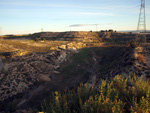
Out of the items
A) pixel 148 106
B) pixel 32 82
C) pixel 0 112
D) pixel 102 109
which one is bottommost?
pixel 0 112

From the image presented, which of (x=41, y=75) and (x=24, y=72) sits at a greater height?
(x=24, y=72)

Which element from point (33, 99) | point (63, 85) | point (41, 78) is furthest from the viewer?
point (41, 78)

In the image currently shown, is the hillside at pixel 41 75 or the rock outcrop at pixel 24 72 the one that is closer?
the hillside at pixel 41 75

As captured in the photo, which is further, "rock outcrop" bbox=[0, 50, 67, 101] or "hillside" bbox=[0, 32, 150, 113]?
"rock outcrop" bbox=[0, 50, 67, 101]

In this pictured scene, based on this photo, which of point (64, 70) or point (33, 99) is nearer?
point (33, 99)

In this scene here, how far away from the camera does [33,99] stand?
18656mm

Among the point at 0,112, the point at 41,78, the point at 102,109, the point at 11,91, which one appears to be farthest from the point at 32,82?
the point at 102,109

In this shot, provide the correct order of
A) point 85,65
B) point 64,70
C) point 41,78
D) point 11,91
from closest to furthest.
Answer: point 11,91, point 41,78, point 64,70, point 85,65

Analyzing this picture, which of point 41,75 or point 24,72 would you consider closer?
point 24,72

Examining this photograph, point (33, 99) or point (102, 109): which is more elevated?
point (102, 109)

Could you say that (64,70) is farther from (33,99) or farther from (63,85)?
(33,99)

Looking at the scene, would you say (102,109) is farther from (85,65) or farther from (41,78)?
(85,65)

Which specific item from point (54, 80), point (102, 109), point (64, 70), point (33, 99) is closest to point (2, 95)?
point (33, 99)

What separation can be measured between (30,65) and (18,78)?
19.4 feet
